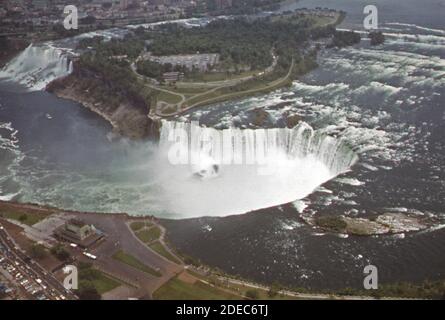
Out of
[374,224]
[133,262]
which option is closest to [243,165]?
[374,224]

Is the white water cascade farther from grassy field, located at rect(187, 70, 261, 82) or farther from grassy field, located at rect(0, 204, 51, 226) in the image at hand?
grassy field, located at rect(187, 70, 261, 82)

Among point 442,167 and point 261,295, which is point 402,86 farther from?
point 261,295

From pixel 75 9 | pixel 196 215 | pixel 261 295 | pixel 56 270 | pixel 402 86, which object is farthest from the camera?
pixel 75 9

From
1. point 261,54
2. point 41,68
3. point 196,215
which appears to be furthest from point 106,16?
point 196,215

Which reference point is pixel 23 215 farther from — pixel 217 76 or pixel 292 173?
pixel 217 76

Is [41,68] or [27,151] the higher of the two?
[41,68]

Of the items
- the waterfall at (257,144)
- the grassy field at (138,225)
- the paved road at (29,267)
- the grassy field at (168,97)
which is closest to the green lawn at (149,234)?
the grassy field at (138,225)
